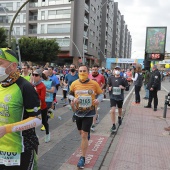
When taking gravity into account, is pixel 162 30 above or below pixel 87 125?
above

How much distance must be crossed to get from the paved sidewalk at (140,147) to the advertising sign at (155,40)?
7657mm

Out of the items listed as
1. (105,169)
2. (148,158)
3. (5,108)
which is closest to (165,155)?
(148,158)

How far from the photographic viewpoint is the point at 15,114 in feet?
6.98

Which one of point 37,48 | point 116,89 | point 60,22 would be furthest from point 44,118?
point 60,22

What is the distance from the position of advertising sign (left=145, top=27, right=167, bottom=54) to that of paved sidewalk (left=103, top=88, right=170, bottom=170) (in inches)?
301

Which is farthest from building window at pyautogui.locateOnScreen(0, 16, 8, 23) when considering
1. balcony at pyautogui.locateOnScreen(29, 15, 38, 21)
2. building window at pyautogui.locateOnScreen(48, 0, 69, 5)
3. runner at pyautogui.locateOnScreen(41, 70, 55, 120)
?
runner at pyautogui.locateOnScreen(41, 70, 55, 120)

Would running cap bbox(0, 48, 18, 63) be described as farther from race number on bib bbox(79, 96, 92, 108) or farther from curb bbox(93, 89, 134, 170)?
curb bbox(93, 89, 134, 170)

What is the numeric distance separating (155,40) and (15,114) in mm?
14236

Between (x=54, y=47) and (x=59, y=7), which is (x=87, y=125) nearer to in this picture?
(x=54, y=47)

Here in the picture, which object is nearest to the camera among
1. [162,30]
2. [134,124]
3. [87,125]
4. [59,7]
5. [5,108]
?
[5,108]

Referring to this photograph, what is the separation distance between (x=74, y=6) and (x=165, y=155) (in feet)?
150

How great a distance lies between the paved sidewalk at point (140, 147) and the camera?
14.4 feet

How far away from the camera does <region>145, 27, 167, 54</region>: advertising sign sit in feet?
48.4

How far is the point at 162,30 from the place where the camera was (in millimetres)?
14648
